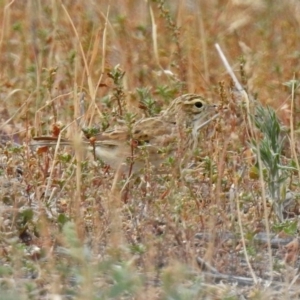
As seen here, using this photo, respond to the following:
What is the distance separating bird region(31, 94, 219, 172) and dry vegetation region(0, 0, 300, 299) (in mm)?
74

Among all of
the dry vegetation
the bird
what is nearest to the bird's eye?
the bird

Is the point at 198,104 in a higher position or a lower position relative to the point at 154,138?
higher

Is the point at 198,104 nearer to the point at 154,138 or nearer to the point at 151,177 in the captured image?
the point at 154,138

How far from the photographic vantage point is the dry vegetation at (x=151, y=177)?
422cm

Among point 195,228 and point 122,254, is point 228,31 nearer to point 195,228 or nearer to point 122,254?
point 195,228

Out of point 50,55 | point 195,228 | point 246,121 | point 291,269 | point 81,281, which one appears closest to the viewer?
point 81,281

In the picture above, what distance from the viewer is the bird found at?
229 inches

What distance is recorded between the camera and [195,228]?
489 cm

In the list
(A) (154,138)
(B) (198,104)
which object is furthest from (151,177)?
(B) (198,104)

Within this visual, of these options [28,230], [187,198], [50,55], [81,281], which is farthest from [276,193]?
[50,55]

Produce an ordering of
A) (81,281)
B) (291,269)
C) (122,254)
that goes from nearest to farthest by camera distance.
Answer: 1. (81,281)
2. (122,254)
3. (291,269)

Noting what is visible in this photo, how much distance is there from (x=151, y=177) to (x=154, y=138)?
2.88 feet

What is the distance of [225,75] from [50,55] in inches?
57.1

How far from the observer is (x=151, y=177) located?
5504mm
